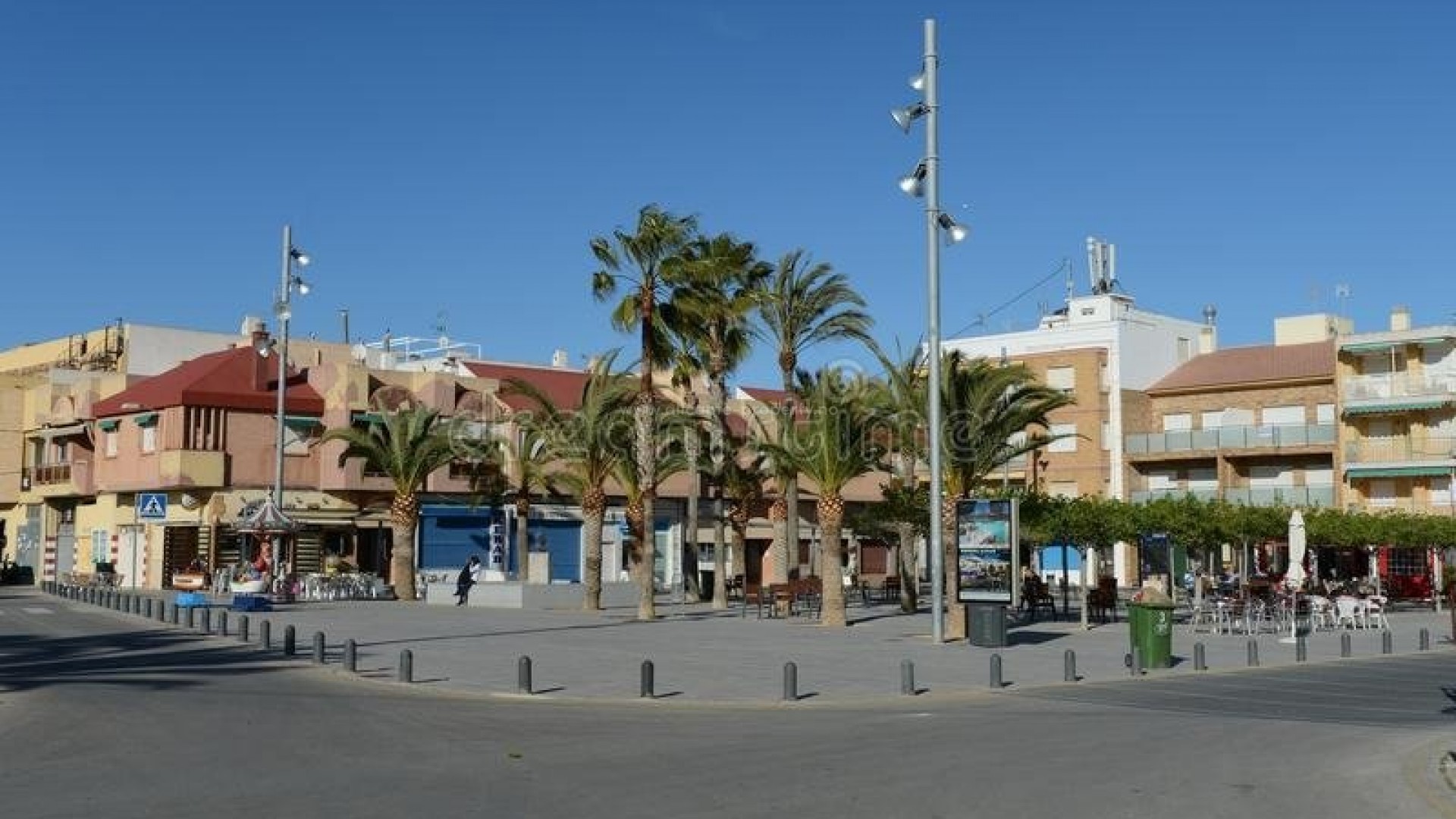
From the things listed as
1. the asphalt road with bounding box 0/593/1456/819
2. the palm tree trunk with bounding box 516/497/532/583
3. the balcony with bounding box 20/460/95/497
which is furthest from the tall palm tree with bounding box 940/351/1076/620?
the balcony with bounding box 20/460/95/497

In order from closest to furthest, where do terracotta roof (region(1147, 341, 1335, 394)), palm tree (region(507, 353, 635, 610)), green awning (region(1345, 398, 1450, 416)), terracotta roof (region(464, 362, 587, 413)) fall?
1. palm tree (region(507, 353, 635, 610))
2. terracotta roof (region(464, 362, 587, 413))
3. green awning (region(1345, 398, 1450, 416))
4. terracotta roof (region(1147, 341, 1335, 394))

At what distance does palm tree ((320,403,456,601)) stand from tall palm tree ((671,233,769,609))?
28.9ft

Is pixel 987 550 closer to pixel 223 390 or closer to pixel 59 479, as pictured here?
pixel 223 390

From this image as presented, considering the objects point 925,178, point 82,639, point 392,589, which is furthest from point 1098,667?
point 392,589

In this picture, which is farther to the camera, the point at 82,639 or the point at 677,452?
the point at 677,452

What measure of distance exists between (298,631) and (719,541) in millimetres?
15875

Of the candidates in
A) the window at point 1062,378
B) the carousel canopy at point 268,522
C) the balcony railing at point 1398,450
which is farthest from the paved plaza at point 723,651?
the window at point 1062,378

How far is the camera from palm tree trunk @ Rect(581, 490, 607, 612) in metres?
37.5

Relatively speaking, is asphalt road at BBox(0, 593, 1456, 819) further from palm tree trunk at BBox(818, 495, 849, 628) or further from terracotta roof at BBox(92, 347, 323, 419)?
terracotta roof at BBox(92, 347, 323, 419)

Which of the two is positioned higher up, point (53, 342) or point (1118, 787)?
point (53, 342)

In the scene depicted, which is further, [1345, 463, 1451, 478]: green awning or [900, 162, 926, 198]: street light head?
[1345, 463, 1451, 478]: green awning

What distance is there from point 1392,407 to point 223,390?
47.1 metres

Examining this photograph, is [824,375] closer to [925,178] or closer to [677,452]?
[925,178]

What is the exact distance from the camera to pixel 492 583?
40969 millimetres
